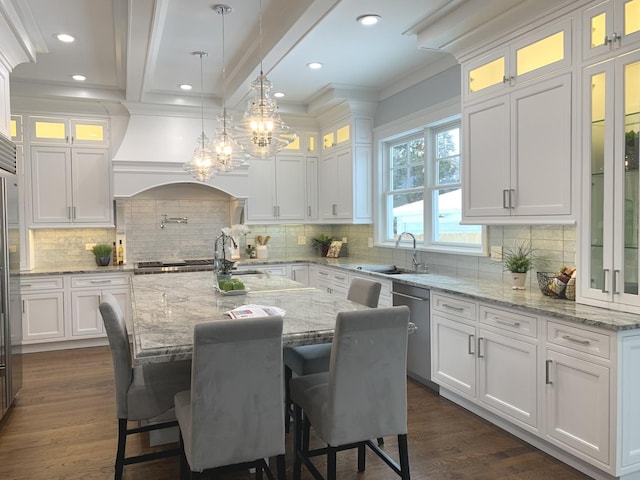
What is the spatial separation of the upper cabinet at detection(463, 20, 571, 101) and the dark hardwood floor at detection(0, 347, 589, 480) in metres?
2.29

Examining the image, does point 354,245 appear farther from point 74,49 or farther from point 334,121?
point 74,49

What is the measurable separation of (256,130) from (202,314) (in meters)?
1.15

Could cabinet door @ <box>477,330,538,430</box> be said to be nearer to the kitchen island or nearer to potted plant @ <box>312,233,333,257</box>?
the kitchen island

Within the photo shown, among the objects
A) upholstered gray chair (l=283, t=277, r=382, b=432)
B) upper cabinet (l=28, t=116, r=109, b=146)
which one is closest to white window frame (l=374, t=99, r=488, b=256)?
upholstered gray chair (l=283, t=277, r=382, b=432)

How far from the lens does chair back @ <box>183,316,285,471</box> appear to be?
184cm

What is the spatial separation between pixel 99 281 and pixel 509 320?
4.31 metres

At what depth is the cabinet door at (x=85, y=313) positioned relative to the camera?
525 centimetres

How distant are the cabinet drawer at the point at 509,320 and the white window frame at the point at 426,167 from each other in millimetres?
914

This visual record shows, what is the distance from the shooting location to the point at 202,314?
2.55 meters

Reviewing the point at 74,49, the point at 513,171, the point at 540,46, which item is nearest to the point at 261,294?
the point at 513,171

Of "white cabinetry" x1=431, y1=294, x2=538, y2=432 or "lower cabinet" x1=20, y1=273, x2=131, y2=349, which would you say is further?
"lower cabinet" x1=20, y1=273, x2=131, y2=349

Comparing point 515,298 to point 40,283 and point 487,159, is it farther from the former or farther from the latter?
point 40,283

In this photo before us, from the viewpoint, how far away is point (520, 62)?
3.11 meters

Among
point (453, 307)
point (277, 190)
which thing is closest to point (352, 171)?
point (277, 190)
